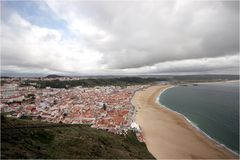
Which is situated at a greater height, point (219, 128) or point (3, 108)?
point (3, 108)

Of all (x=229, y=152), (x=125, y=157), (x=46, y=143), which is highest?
(x=46, y=143)

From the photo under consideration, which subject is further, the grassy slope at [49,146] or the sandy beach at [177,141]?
the sandy beach at [177,141]

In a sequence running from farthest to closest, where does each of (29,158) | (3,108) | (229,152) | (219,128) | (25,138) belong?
1. (3,108)
2. (219,128)
3. (229,152)
4. (25,138)
5. (29,158)

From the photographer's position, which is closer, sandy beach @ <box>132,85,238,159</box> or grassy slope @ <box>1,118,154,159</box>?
→ grassy slope @ <box>1,118,154,159</box>

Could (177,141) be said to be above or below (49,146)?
below

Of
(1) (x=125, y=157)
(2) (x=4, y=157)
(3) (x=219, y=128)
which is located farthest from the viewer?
(3) (x=219, y=128)

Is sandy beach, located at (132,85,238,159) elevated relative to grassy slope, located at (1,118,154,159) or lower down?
lower down

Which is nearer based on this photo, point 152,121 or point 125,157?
point 125,157

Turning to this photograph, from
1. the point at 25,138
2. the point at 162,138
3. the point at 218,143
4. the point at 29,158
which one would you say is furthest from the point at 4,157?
the point at 218,143

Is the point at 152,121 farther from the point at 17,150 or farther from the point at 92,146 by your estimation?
the point at 17,150

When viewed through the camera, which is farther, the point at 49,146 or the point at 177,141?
the point at 177,141

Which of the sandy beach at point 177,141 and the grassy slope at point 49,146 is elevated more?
the grassy slope at point 49,146
